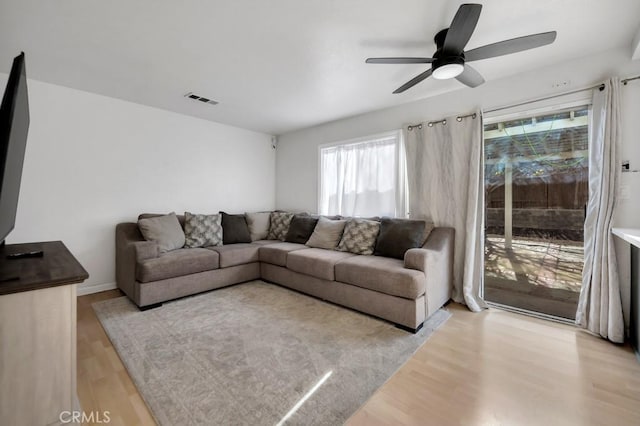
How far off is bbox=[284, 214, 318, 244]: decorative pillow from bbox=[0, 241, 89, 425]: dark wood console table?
284 cm

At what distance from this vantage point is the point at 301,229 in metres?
3.98

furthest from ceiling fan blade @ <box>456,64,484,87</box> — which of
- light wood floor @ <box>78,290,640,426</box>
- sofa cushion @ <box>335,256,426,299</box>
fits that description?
light wood floor @ <box>78,290,640,426</box>

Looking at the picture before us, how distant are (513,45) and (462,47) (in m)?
0.30

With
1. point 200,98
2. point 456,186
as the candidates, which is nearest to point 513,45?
point 456,186

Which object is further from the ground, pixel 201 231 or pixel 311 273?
pixel 201 231

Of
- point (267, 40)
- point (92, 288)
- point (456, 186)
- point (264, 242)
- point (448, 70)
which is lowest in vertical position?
point (92, 288)

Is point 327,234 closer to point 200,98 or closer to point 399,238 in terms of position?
point 399,238

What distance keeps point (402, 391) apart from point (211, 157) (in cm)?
405

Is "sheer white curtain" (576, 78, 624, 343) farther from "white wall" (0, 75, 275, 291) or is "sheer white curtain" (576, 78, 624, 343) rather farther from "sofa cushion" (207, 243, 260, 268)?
"white wall" (0, 75, 275, 291)

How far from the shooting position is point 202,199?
4.27 meters

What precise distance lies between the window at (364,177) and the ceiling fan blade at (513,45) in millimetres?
1671

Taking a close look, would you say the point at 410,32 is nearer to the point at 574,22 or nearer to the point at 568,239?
the point at 574,22

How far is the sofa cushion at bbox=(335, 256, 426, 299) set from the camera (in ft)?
7.68

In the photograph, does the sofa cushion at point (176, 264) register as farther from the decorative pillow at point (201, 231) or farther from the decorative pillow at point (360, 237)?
the decorative pillow at point (360, 237)
